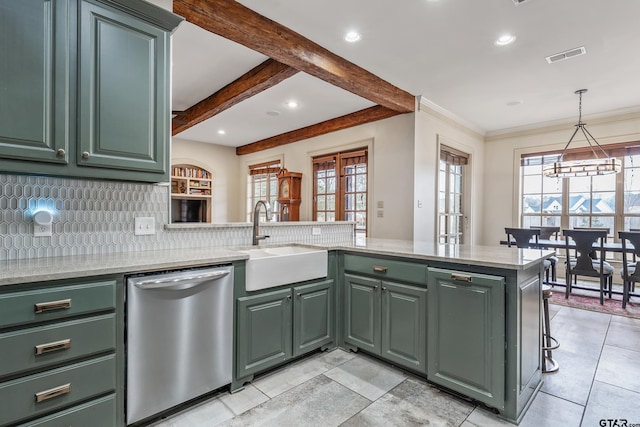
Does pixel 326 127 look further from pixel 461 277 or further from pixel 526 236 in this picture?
pixel 461 277

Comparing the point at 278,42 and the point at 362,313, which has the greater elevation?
the point at 278,42

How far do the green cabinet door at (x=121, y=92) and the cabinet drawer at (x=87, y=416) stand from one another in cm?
119

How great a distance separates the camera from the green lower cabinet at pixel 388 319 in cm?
217

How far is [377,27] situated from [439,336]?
8.24 feet

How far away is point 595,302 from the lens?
4152 millimetres

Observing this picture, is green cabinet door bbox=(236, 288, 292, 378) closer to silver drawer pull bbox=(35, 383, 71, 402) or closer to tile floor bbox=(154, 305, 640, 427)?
tile floor bbox=(154, 305, 640, 427)

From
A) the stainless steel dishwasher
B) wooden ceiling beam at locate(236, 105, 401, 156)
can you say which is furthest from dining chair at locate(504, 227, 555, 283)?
the stainless steel dishwasher

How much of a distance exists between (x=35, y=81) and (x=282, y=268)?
166cm

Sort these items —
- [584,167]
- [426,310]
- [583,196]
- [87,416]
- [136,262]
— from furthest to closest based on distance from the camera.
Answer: [583,196]
[584,167]
[426,310]
[136,262]
[87,416]

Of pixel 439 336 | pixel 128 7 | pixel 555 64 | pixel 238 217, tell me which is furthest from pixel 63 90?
pixel 238 217

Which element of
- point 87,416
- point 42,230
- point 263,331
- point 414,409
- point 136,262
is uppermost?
point 42,230

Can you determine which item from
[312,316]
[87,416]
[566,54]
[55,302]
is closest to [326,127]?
[566,54]

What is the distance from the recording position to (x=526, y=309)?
1885mm

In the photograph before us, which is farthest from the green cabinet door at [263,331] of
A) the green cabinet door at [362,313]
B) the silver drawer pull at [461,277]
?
the silver drawer pull at [461,277]
